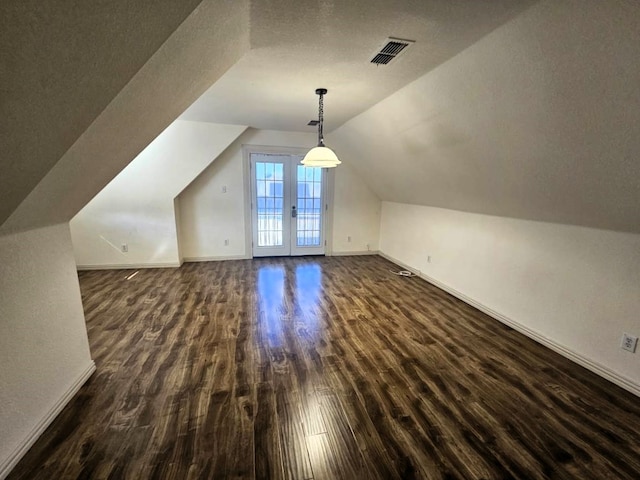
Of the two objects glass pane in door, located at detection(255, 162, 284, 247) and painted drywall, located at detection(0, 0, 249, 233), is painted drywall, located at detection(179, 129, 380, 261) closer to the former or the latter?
glass pane in door, located at detection(255, 162, 284, 247)

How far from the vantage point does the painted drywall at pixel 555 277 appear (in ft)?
7.32

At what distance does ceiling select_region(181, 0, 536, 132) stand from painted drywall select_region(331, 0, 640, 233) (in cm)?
16

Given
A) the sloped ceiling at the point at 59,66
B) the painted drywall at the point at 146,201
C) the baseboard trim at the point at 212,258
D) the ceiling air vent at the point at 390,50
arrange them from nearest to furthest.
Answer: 1. the sloped ceiling at the point at 59,66
2. the ceiling air vent at the point at 390,50
3. the painted drywall at the point at 146,201
4. the baseboard trim at the point at 212,258

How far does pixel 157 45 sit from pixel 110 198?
14.2 ft

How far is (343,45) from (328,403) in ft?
8.45

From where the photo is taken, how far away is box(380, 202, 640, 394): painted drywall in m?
2.23

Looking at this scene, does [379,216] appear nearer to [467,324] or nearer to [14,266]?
[467,324]

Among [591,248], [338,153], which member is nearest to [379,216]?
[338,153]

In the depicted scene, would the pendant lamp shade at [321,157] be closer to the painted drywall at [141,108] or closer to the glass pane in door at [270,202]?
the painted drywall at [141,108]

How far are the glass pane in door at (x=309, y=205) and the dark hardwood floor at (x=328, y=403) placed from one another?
2.68m

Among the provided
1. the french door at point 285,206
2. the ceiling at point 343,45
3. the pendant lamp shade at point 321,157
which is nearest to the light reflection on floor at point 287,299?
the french door at point 285,206

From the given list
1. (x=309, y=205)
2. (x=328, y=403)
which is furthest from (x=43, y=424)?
(x=309, y=205)

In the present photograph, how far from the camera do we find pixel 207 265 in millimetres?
5281

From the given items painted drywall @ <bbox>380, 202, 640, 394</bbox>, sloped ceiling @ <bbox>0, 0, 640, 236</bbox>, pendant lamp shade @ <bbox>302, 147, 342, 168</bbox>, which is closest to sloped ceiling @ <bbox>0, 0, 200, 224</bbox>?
sloped ceiling @ <bbox>0, 0, 640, 236</bbox>
